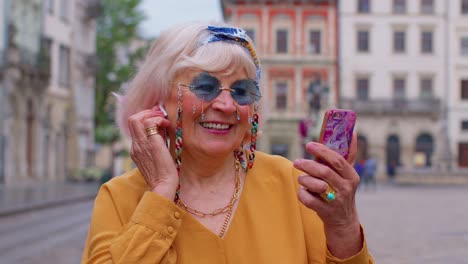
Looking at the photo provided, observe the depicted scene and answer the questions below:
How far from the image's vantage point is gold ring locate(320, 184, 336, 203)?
7.97 ft

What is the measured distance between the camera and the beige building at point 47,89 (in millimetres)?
34125

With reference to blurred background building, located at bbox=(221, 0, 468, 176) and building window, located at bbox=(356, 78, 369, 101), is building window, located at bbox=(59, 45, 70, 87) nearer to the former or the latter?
blurred background building, located at bbox=(221, 0, 468, 176)

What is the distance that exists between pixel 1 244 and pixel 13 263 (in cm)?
262

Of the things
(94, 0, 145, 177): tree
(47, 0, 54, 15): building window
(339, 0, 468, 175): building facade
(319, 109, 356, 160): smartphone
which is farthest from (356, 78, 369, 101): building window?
(319, 109, 356, 160): smartphone

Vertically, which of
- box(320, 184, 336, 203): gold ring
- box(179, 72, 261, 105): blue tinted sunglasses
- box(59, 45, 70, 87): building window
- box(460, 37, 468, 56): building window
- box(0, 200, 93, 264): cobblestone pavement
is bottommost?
box(0, 200, 93, 264): cobblestone pavement

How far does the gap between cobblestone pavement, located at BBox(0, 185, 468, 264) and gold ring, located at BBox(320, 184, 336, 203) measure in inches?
299

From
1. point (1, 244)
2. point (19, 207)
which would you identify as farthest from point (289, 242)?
point (19, 207)

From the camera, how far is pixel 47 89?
38688 millimetres

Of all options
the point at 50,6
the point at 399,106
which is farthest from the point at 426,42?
the point at 50,6

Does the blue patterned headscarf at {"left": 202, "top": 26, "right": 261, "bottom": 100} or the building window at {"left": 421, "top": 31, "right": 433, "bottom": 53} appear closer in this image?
the blue patterned headscarf at {"left": 202, "top": 26, "right": 261, "bottom": 100}

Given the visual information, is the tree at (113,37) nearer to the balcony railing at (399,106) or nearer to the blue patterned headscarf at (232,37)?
the balcony railing at (399,106)

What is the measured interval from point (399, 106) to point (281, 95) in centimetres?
828

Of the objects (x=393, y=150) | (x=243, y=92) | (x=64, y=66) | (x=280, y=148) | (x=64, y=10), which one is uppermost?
(x=64, y=10)

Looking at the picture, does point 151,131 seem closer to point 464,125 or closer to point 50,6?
point 50,6
